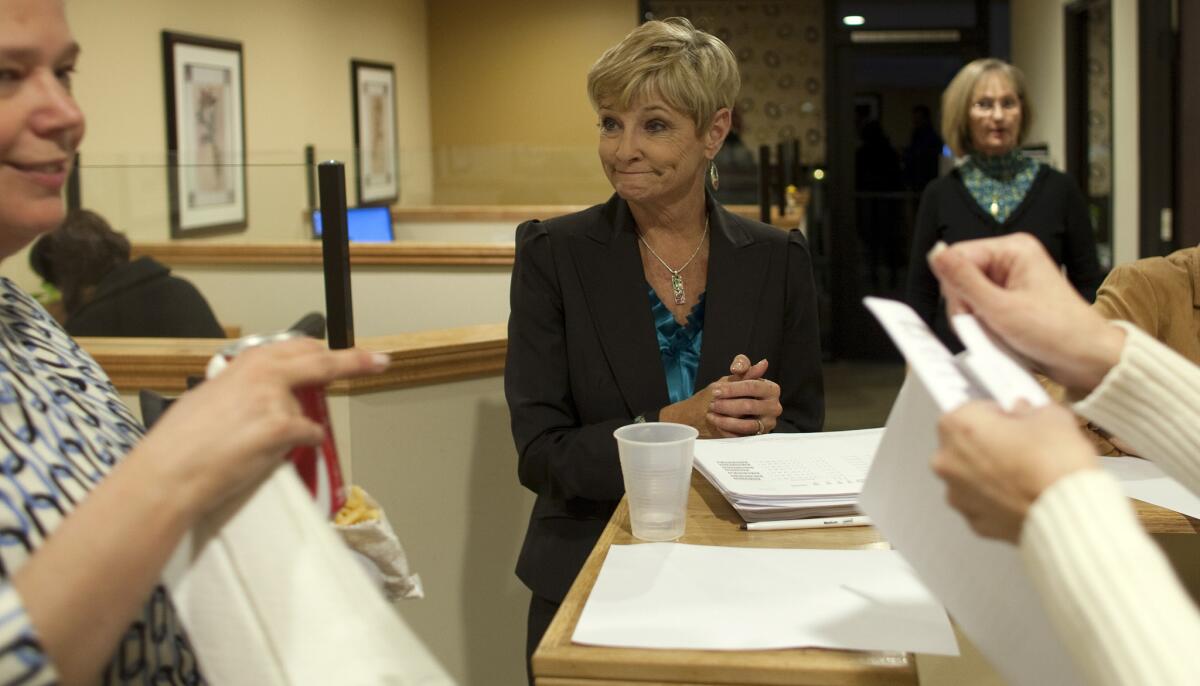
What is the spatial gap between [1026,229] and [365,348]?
1944 mm

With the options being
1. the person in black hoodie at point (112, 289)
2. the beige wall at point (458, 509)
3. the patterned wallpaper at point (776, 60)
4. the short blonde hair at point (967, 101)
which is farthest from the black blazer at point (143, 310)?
the patterned wallpaper at point (776, 60)

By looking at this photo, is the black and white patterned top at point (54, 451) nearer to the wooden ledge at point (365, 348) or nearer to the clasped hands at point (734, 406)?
the clasped hands at point (734, 406)

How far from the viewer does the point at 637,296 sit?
1870mm

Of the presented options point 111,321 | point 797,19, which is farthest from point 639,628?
point 797,19

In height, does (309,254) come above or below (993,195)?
below

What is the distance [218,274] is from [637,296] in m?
2.30

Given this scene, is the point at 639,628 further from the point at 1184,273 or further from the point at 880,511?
the point at 1184,273

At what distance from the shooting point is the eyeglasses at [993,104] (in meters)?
3.47

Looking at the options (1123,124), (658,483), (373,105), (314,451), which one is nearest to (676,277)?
(658,483)

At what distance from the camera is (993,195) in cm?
335

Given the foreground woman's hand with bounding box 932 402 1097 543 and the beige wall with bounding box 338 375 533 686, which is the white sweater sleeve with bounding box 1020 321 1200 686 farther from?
the beige wall with bounding box 338 375 533 686

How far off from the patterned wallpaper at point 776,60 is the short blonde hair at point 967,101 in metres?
5.52

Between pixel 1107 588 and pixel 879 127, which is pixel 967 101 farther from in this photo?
pixel 879 127

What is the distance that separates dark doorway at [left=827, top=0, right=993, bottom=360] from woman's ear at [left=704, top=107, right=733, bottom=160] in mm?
5783
